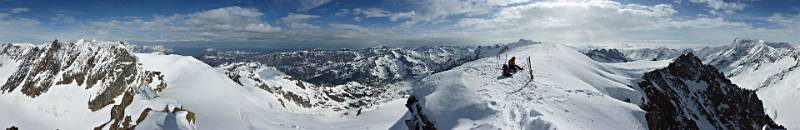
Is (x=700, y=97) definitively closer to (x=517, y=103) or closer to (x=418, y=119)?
A: (x=517, y=103)

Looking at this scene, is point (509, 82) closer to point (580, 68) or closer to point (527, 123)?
point (527, 123)

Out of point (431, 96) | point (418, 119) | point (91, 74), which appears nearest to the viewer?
point (418, 119)

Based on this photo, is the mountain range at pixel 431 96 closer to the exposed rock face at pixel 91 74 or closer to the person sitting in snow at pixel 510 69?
the exposed rock face at pixel 91 74

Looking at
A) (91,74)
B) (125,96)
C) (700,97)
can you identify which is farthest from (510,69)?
(91,74)

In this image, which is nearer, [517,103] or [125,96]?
[517,103]

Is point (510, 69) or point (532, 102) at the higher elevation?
point (510, 69)

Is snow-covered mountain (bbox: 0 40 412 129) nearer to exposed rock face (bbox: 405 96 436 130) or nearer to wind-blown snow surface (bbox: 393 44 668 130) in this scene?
exposed rock face (bbox: 405 96 436 130)

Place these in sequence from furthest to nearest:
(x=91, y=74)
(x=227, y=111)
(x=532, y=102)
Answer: (x=91, y=74), (x=227, y=111), (x=532, y=102)
